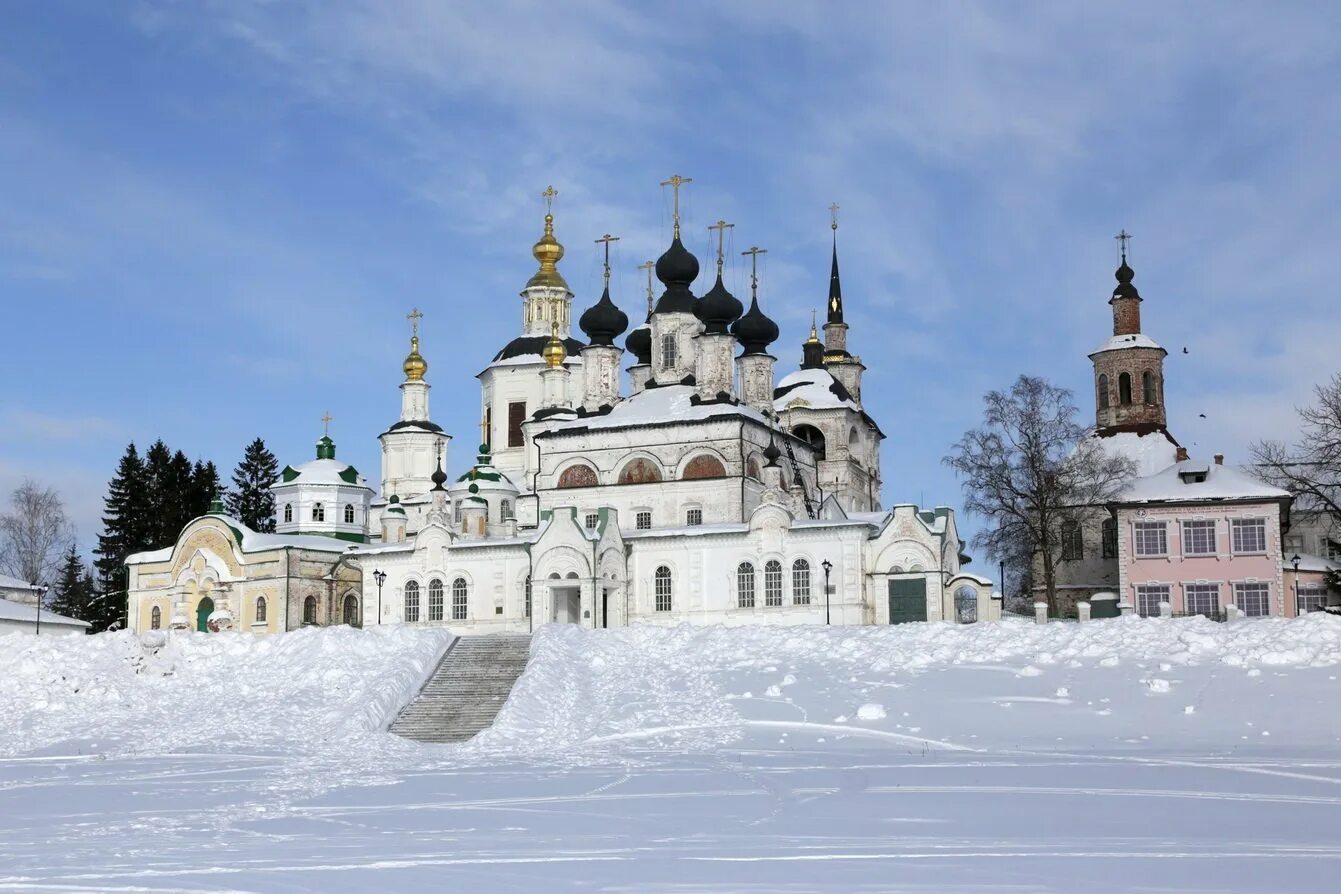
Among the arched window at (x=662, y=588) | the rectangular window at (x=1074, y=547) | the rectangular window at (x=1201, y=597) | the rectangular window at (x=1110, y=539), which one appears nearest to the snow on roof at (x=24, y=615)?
the arched window at (x=662, y=588)

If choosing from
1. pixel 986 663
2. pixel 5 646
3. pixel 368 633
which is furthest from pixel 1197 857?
pixel 5 646

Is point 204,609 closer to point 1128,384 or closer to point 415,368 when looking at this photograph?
point 415,368

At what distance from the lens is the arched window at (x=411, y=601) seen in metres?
45.1

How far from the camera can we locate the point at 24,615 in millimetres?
46031

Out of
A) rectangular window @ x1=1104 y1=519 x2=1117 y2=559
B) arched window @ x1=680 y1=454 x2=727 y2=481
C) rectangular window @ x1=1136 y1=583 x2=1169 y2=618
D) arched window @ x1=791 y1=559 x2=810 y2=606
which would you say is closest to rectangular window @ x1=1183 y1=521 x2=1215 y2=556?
rectangular window @ x1=1136 y1=583 x2=1169 y2=618

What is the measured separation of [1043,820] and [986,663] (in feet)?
47.6

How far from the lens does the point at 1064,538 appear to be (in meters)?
47.2

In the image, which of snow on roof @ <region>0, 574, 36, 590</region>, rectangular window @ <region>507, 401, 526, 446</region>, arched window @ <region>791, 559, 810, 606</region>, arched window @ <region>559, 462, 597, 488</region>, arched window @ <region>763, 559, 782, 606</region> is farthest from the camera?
rectangular window @ <region>507, 401, 526, 446</region>

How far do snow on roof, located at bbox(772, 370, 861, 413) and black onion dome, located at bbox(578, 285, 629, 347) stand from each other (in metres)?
7.92

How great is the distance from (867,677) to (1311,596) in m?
24.6

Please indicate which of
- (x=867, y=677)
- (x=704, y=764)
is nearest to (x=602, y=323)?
(x=867, y=677)

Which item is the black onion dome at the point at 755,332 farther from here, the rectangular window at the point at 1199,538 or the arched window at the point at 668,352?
the rectangular window at the point at 1199,538

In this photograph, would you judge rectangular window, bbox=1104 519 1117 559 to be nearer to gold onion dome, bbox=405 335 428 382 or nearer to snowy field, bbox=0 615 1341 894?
snowy field, bbox=0 615 1341 894

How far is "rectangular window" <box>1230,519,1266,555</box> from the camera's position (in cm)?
4406
